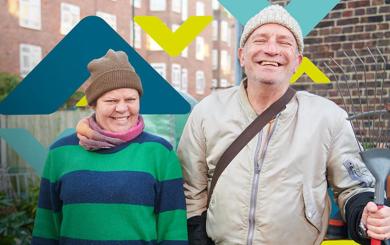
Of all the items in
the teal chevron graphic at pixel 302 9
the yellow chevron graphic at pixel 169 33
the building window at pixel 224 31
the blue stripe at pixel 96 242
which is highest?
the building window at pixel 224 31

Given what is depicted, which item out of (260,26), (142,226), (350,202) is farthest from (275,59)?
(142,226)

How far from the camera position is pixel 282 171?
1622 millimetres

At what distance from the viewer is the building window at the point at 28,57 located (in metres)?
4.41

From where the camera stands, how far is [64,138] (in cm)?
177

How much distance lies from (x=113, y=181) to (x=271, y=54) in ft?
2.38

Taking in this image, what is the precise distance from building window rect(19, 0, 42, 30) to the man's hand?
3483 millimetres

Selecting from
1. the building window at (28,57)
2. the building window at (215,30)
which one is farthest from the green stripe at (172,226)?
the building window at (215,30)

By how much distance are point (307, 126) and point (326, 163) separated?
0.53 feet

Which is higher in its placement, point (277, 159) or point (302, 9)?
point (302, 9)

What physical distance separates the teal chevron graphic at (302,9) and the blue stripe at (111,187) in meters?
1.79

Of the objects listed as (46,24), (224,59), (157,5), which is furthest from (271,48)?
(224,59)

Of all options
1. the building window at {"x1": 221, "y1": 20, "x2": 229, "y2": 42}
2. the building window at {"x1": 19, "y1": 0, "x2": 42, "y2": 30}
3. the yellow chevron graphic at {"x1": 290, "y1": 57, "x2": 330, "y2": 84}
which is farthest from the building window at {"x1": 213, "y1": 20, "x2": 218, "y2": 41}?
the yellow chevron graphic at {"x1": 290, "y1": 57, "x2": 330, "y2": 84}

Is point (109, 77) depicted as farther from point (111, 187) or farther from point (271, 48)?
point (271, 48)

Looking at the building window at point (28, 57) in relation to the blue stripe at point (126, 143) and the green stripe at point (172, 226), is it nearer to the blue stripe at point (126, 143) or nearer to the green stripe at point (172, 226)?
the blue stripe at point (126, 143)
